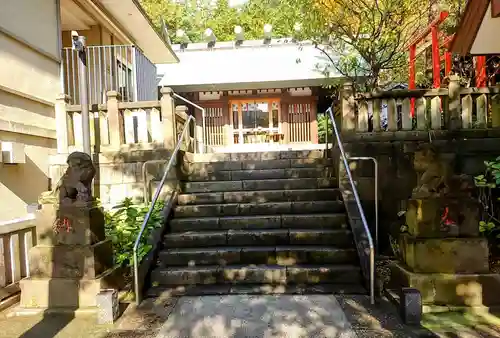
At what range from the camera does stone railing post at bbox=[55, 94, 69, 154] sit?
710cm

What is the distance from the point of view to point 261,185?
6.92 m

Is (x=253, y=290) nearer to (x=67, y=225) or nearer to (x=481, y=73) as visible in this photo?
(x=67, y=225)

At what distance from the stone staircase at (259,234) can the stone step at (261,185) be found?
19 mm

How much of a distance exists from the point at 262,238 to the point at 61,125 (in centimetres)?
458

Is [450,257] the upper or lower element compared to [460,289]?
upper

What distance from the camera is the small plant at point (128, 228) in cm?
529

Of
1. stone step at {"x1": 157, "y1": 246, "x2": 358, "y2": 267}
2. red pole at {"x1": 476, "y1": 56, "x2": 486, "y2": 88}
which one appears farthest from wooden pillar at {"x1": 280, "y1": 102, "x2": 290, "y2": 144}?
stone step at {"x1": 157, "y1": 246, "x2": 358, "y2": 267}

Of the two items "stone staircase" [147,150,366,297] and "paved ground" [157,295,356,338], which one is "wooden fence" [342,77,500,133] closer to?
"stone staircase" [147,150,366,297]

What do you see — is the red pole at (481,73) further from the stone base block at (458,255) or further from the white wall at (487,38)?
the stone base block at (458,255)

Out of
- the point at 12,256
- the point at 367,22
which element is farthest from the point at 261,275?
the point at 367,22

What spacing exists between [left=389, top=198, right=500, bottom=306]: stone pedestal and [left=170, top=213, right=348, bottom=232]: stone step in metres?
1.51

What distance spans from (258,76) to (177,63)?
3.71 meters

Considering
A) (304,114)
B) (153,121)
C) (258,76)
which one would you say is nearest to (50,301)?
(153,121)

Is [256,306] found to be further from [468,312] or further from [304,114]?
[304,114]
